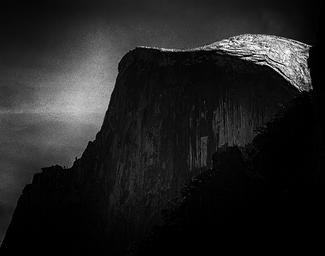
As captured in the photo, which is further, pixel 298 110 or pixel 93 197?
pixel 93 197

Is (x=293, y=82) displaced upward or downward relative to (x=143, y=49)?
downward

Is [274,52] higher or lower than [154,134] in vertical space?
higher

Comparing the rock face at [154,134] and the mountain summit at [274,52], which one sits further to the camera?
the rock face at [154,134]

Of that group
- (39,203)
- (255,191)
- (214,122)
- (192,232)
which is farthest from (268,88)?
(39,203)

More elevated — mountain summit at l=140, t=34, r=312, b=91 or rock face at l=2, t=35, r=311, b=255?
mountain summit at l=140, t=34, r=312, b=91

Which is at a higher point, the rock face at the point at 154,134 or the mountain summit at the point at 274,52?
the mountain summit at the point at 274,52

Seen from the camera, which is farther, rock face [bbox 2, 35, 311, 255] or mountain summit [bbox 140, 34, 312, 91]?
rock face [bbox 2, 35, 311, 255]

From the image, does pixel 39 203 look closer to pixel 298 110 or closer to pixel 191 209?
pixel 191 209

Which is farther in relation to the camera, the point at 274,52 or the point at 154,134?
the point at 154,134
